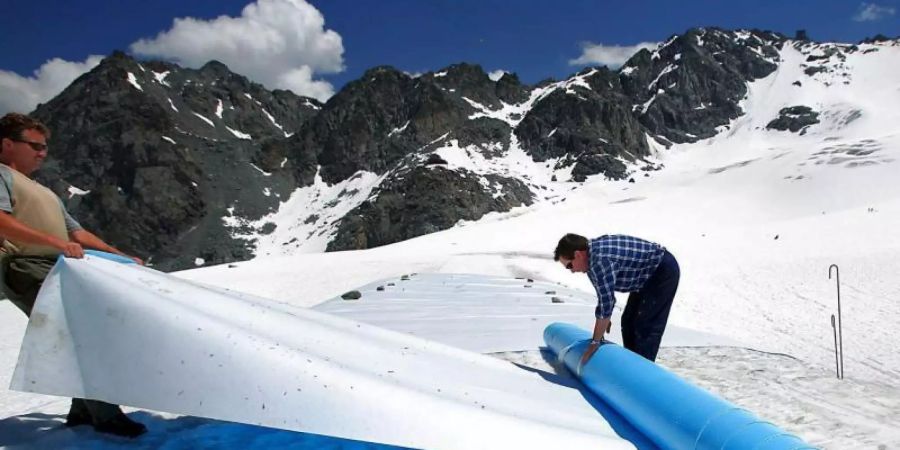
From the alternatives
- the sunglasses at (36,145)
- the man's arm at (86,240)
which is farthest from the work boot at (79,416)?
the sunglasses at (36,145)

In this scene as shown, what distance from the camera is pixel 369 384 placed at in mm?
3055

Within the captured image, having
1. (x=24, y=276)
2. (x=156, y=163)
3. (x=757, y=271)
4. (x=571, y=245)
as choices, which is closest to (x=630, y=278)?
(x=571, y=245)

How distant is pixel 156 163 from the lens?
286 feet

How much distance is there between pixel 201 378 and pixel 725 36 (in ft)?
505

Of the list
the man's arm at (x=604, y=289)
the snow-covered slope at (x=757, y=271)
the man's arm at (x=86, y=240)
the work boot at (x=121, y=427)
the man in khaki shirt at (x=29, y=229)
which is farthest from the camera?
the snow-covered slope at (x=757, y=271)

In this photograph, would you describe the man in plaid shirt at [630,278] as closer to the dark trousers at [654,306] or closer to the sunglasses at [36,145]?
the dark trousers at [654,306]

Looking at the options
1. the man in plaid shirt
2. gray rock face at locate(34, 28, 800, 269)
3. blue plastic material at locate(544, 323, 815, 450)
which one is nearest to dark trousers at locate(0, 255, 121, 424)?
the man in plaid shirt

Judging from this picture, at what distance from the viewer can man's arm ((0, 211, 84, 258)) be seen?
3.03 meters

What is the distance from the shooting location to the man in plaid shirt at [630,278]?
4.50 metres

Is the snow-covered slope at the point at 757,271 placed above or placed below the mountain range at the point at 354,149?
below

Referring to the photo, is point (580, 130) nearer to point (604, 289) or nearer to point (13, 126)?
point (604, 289)

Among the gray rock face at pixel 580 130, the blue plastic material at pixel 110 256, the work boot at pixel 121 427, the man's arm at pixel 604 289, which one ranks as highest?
the gray rock face at pixel 580 130

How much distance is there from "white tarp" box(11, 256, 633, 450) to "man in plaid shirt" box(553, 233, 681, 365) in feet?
3.89

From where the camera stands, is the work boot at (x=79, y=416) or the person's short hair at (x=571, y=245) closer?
the work boot at (x=79, y=416)
